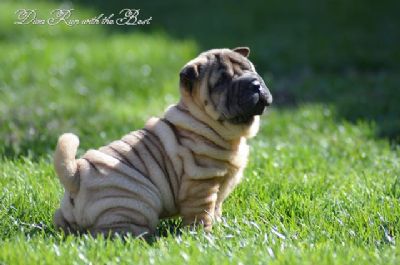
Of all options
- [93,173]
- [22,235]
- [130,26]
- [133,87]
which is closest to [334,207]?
[93,173]

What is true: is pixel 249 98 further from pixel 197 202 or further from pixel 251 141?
pixel 251 141

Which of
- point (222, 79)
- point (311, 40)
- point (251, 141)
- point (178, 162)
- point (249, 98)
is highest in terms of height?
point (222, 79)

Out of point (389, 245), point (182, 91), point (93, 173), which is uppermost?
point (182, 91)

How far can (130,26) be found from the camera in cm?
1253

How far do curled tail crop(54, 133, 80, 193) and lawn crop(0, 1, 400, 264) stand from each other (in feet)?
1.00

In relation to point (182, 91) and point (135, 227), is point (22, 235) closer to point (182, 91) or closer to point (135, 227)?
point (135, 227)

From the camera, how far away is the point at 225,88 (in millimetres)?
4605

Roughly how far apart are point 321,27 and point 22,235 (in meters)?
A: 9.15

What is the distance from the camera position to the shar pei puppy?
14.7ft

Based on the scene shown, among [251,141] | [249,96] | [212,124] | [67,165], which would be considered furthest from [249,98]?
[251,141]

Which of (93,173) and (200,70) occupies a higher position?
(200,70)

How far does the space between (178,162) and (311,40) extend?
25.7ft

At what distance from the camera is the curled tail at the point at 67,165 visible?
4496 mm

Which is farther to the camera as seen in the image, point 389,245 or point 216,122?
point 216,122
